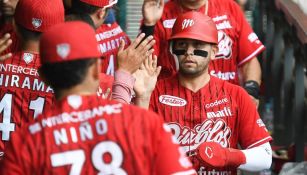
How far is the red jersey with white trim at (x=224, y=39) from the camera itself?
739cm

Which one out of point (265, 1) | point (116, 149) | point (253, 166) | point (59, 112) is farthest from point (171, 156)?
point (265, 1)

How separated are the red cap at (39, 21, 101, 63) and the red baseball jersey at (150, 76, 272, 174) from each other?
1.95 metres

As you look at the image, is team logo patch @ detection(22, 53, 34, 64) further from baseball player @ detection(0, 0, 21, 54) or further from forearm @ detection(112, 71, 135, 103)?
baseball player @ detection(0, 0, 21, 54)

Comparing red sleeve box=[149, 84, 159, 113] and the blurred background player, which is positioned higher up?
the blurred background player

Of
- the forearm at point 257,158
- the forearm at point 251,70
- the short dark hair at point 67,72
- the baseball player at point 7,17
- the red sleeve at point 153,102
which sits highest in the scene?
the short dark hair at point 67,72

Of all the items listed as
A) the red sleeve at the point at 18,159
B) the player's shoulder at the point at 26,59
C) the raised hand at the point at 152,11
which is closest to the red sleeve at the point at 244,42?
the raised hand at the point at 152,11

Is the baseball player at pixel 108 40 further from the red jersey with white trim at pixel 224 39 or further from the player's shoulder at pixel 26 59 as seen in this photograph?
the player's shoulder at pixel 26 59

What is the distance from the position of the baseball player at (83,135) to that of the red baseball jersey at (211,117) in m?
1.87

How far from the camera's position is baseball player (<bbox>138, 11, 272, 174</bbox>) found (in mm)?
6164

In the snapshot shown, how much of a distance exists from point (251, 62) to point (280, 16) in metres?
1.99

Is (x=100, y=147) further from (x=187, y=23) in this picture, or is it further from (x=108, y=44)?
(x=108, y=44)

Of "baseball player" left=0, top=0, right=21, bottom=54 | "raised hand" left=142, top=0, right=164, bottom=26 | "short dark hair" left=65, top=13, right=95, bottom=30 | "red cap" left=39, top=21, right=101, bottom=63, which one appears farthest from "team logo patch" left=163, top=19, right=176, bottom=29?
"red cap" left=39, top=21, right=101, bottom=63

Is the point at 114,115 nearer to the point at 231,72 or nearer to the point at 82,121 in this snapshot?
the point at 82,121

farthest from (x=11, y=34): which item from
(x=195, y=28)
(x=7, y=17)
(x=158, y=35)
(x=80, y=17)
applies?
(x=195, y=28)
